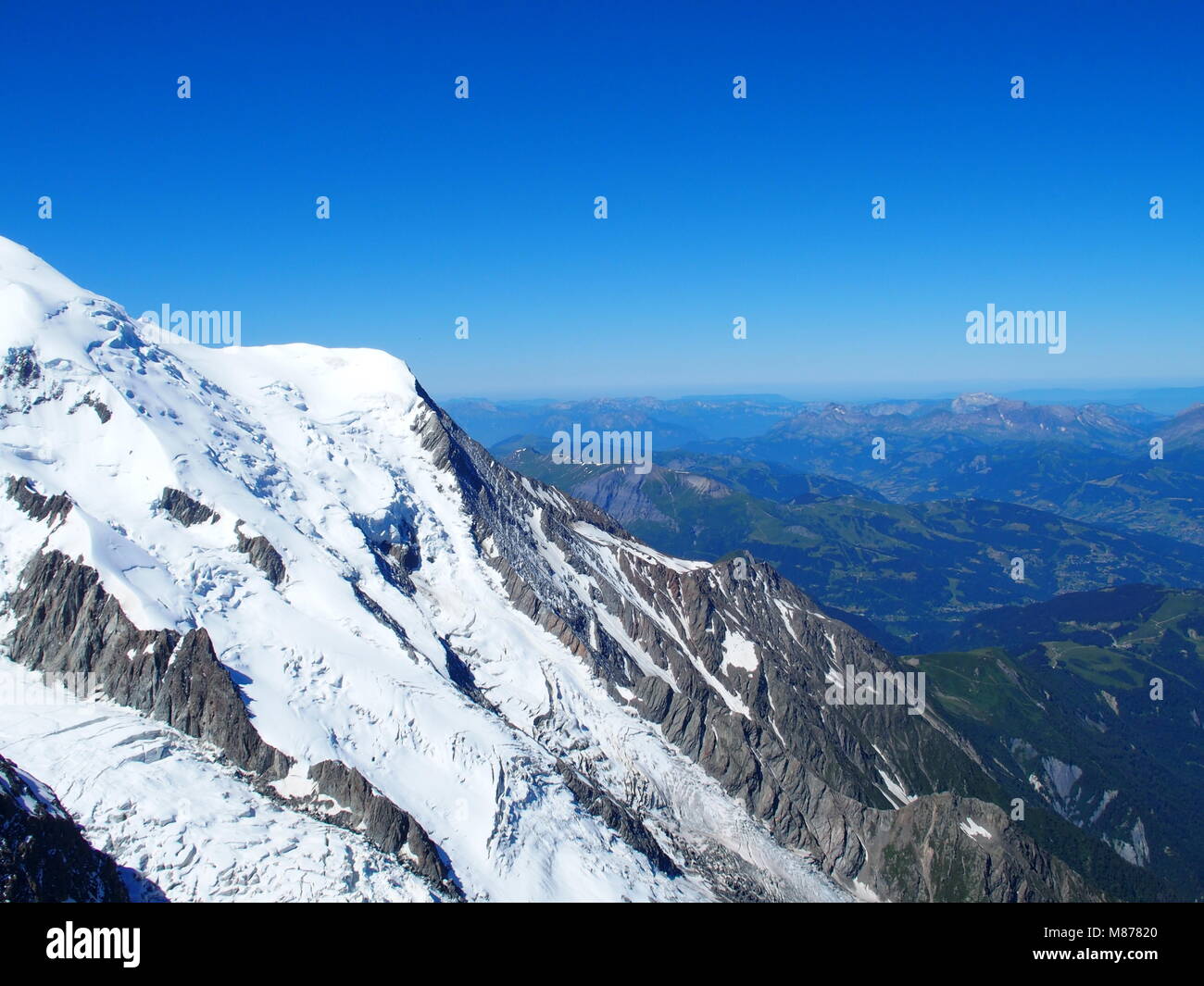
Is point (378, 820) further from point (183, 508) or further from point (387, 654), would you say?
point (183, 508)

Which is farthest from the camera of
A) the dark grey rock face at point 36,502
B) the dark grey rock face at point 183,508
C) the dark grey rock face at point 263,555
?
the dark grey rock face at point 263,555

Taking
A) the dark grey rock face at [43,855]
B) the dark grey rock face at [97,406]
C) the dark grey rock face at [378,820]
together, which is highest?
the dark grey rock face at [97,406]

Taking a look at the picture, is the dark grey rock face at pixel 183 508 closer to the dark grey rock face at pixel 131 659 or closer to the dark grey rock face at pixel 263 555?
the dark grey rock face at pixel 263 555

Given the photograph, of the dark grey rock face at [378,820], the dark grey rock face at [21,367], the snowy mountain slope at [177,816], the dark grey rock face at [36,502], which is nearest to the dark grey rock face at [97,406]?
the dark grey rock face at [21,367]

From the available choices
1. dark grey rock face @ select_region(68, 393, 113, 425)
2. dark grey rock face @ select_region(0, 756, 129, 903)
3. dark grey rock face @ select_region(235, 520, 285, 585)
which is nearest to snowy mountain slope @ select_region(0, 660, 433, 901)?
dark grey rock face @ select_region(0, 756, 129, 903)

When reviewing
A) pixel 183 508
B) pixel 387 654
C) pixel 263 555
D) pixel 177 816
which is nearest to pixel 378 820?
pixel 177 816

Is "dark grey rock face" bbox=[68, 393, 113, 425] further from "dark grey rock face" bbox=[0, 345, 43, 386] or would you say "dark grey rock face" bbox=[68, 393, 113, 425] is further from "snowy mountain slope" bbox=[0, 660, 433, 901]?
"snowy mountain slope" bbox=[0, 660, 433, 901]
